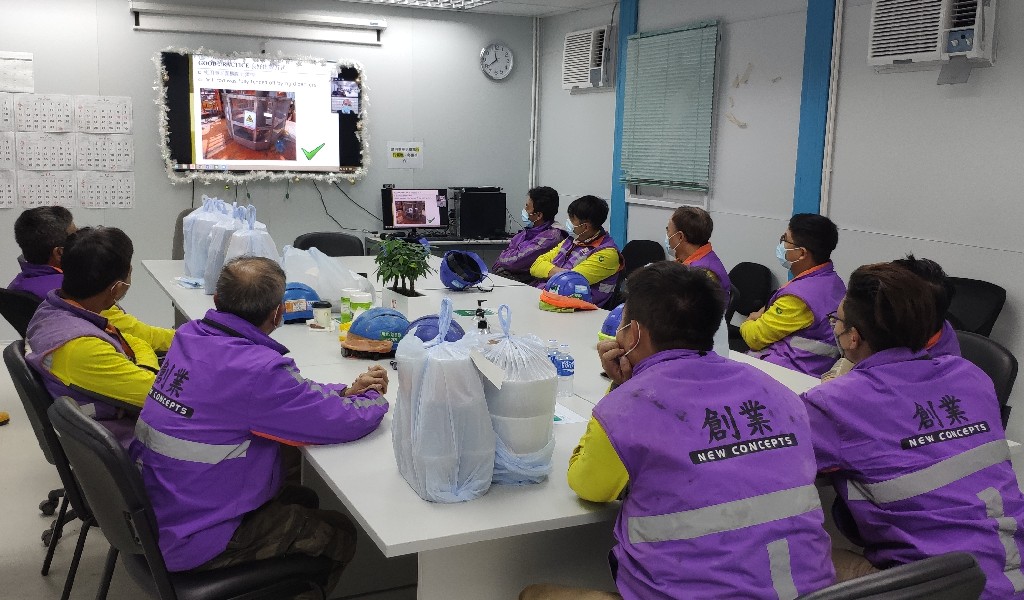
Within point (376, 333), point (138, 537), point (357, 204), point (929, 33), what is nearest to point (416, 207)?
point (357, 204)

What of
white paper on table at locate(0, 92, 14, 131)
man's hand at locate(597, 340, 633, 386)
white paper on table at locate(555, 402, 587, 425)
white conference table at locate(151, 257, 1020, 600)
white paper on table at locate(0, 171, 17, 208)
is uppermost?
white paper on table at locate(0, 92, 14, 131)

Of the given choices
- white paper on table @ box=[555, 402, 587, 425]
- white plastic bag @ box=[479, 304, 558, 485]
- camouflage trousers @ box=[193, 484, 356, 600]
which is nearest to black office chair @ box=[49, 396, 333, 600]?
camouflage trousers @ box=[193, 484, 356, 600]

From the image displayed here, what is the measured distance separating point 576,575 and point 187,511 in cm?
96

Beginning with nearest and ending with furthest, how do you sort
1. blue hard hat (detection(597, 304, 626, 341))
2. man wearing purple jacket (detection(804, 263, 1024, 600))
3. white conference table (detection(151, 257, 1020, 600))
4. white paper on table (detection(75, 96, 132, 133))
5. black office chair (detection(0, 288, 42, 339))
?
white conference table (detection(151, 257, 1020, 600)) → man wearing purple jacket (detection(804, 263, 1024, 600)) → blue hard hat (detection(597, 304, 626, 341)) → black office chair (detection(0, 288, 42, 339)) → white paper on table (detection(75, 96, 132, 133))

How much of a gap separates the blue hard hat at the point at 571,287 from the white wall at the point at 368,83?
344cm

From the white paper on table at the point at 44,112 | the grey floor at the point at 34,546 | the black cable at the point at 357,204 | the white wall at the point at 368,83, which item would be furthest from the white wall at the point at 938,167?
the white paper on table at the point at 44,112

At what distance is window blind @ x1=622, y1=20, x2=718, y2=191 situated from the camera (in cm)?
596

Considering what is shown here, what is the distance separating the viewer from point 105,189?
6.53m

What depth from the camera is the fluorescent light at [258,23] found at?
6441mm

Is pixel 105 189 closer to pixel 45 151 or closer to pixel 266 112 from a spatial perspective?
pixel 45 151

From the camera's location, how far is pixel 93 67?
251 inches

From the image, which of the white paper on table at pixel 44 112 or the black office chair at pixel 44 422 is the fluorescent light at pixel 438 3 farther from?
the black office chair at pixel 44 422

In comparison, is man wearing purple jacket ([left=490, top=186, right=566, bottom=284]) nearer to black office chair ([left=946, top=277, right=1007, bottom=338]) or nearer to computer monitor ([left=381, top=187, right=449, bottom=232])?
computer monitor ([left=381, top=187, right=449, bottom=232])

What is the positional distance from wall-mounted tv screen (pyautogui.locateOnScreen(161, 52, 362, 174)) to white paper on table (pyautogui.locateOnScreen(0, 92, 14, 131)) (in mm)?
1007
